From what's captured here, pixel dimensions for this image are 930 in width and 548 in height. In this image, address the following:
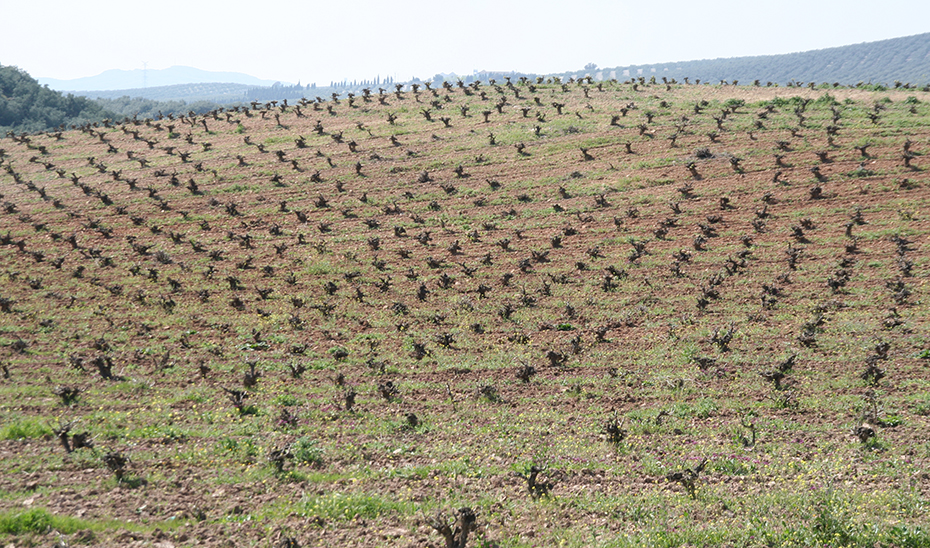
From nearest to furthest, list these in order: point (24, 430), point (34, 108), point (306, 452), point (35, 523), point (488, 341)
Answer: point (35, 523) → point (306, 452) → point (24, 430) → point (488, 341) → point (34, 108)

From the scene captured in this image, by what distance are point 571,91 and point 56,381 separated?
51.1 meters

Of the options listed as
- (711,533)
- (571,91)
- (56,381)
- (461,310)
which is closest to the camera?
(711,533)

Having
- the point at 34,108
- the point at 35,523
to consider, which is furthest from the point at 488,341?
the point at 34,108

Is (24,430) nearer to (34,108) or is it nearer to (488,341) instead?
(488,341)

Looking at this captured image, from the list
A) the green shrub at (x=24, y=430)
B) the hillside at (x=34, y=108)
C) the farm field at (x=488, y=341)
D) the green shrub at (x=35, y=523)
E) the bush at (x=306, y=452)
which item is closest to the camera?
the green shrub at (x=35, y=523)

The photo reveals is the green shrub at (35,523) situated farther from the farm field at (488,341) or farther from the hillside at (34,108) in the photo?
the hillside at (34,108)

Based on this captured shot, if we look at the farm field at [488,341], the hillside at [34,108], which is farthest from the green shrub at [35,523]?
the hillside at [34,108]

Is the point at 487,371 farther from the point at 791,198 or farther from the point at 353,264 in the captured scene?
the point at 791,198

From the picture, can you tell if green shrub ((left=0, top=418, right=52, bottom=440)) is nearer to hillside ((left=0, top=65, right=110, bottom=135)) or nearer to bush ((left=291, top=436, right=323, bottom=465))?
bush ((left=291, top=436, right=323, bottom=465))

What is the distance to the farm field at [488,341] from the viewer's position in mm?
9469

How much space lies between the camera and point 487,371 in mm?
15781

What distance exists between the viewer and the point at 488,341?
1775cm

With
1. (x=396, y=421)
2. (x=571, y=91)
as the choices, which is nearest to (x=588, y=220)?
(x=396, y=421)

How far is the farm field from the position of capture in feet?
31.1
